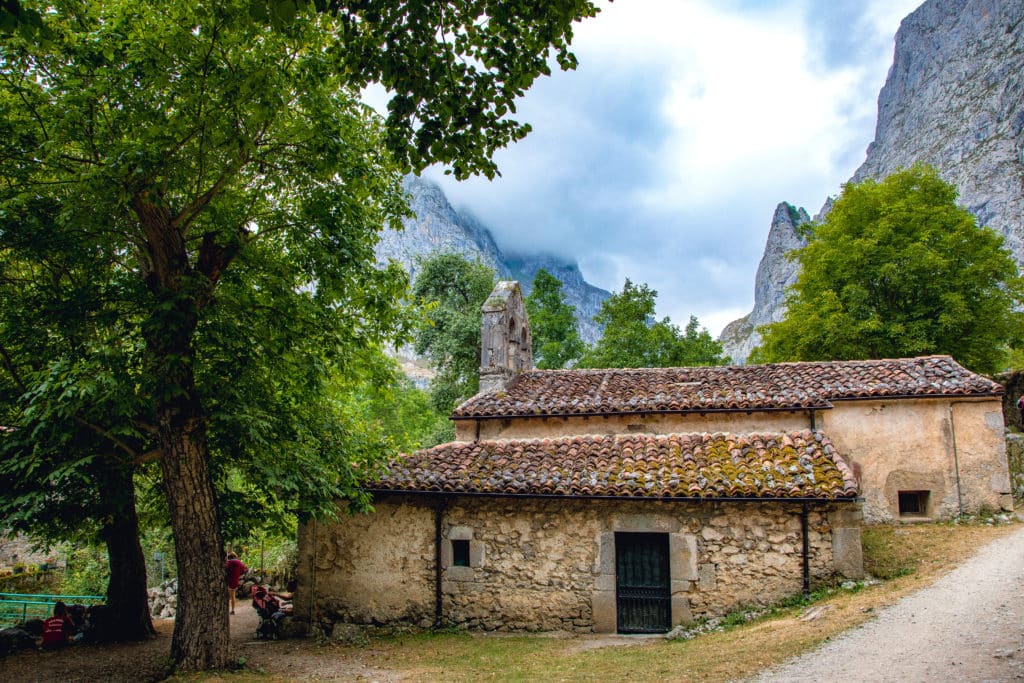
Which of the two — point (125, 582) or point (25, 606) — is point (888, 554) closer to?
point (125, 582)

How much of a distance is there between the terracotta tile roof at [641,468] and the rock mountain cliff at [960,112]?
94.3 ft

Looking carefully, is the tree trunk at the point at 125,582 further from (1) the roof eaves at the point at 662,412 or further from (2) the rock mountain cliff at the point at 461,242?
(2) the rock mountain cliff at the point at 461,242

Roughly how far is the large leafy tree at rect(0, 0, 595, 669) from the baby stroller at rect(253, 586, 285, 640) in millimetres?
3888

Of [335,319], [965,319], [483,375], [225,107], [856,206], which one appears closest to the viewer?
[225,107]

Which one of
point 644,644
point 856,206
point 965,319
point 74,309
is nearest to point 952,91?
point 856,206

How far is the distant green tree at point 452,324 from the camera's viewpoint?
27203 millimetres

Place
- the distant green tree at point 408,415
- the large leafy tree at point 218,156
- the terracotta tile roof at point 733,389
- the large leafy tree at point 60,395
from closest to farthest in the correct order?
1. the large leafy tree at point 218,156
2. the large leafy tree at point 60,395
3. the terracotta tile roof at point 733,389
4. the distant green tree at point 408,415

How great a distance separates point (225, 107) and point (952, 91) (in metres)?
77.0

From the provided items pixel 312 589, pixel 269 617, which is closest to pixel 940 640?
pixel 312 589

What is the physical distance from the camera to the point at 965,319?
758 inches

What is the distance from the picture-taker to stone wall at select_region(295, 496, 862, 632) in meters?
10.2

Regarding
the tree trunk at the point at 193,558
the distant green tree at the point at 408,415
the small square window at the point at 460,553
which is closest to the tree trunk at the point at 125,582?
the tree trunk at the point at 193,558

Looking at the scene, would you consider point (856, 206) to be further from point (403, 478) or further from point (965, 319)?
point (403, 478)

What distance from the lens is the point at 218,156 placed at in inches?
304
